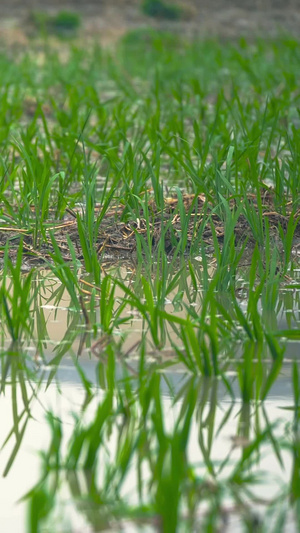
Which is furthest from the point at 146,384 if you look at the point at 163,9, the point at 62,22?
the point at 163,9

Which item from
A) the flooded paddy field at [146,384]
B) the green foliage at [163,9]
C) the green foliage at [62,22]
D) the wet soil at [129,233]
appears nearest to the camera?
the flooded paddy field at [146,384]

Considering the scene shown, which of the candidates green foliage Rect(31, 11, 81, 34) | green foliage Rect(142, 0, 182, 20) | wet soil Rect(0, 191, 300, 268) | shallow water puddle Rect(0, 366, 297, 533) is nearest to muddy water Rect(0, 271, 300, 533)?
shallow water puddle Rect(0, 366, 297, 533)

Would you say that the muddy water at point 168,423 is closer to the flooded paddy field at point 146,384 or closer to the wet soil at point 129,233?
the flooded paddy field at point 146,384

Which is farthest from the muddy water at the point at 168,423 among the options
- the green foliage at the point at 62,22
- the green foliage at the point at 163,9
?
the green foliage at the point at 163,9

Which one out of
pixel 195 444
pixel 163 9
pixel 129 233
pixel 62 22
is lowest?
pixel 195 444

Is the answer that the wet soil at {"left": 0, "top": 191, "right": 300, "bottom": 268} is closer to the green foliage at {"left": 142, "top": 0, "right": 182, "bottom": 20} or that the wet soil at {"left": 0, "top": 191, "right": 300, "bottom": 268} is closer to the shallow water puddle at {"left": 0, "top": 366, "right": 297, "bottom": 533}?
the shallow water puddle at {"left": 0, "top": 366, "right": 297, "bottom": 533}

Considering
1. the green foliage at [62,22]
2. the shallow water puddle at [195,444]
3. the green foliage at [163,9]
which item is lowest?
the shallow water puddle at [195,444]

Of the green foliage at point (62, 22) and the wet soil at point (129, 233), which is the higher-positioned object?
the green foliage at point (62, 22)

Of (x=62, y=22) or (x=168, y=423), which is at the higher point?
(x=62, y=22)

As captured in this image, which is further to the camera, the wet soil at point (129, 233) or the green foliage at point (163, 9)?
the green foliage at point (163, 9)

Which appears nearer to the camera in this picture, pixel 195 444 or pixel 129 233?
pixel 195 444

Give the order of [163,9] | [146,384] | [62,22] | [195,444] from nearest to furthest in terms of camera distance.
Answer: [195,444] → [146,384] → [62,22] → [163,9]

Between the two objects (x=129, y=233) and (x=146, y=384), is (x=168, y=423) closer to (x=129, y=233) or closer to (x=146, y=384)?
(x=146, y=384)

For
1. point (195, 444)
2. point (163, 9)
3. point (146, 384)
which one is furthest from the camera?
point (163, 9)
